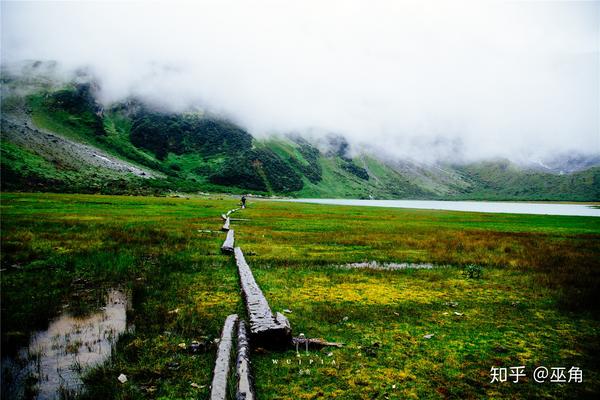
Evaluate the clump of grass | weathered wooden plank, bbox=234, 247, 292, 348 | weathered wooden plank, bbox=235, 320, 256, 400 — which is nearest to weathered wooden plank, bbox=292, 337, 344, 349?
weathered wooden plank, bbox=234, 247, 292, 348

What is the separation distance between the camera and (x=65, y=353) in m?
8.26

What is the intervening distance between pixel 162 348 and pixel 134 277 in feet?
28.1

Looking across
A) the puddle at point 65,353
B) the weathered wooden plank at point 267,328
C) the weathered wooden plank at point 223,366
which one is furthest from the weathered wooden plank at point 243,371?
the puddle at point 65,353

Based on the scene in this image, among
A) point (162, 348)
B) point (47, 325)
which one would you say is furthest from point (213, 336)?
point (47, 325)

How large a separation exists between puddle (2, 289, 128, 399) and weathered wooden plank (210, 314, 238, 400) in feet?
9.57

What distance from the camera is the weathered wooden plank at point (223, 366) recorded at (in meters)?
6.11

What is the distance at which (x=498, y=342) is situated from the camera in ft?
33.3

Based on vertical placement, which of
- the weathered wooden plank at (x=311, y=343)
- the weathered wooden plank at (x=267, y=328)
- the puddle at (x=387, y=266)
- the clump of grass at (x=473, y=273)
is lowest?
the puddle at (x=387, y=266)

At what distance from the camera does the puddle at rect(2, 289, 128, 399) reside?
6.85 m

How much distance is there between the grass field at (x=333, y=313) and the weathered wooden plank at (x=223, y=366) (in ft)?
1.58

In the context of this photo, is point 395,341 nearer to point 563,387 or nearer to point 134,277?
point 563,387

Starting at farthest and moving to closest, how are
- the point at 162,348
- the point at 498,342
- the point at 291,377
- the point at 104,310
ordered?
the point at 104,310
the point at 498,342
the point at 162,348
the point at 291,377

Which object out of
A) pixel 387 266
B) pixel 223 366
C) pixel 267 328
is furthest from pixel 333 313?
pixel 387 266

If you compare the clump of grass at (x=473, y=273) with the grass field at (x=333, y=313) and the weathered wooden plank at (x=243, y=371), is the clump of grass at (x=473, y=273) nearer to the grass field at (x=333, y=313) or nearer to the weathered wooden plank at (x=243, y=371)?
the grass field at (x=333, y=313)
